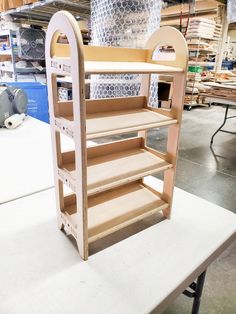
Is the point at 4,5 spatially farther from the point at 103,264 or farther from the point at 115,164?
the point at 103,264

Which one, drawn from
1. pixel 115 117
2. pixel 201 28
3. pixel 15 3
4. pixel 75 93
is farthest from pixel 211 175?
pixel 201 28

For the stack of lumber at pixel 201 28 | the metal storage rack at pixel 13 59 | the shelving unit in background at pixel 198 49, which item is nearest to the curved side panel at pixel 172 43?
the metal storage rack at pixel 13 59

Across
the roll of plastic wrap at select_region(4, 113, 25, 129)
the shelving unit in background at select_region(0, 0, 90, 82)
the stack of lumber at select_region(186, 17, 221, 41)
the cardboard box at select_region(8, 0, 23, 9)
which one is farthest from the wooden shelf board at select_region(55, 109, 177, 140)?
the stack of lumber at select_region(186, 17, 221, 41)

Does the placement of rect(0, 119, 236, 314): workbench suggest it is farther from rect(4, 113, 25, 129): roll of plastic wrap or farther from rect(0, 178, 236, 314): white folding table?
rect(4, 113, 25, 129): roll of plastic wrap

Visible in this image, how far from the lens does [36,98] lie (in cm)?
317

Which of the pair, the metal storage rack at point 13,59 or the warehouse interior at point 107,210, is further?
the metal storage rack at point 13,59

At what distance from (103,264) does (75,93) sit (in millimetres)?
637

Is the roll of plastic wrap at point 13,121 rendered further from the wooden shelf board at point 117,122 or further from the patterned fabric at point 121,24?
the wooden shelf board at point 117,122

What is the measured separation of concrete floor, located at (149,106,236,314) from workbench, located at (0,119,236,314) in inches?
17.7

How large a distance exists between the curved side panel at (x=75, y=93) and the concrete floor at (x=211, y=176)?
41.6 inches

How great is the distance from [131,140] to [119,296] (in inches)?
28.9

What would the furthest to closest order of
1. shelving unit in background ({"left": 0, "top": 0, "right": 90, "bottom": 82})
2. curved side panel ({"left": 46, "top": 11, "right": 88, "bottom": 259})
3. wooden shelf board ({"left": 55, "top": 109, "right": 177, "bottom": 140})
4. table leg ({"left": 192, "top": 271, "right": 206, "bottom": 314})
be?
shelving unit in background ({"left": 0, "top": 0, "right": 90, "bottom": 82}) → table leg ({"left": 192, "top": 271, "right": 206, "bottom": 314}) → wooden shelf board ({"left": 55, "top": 109, "right": 177, "bottom": 140}) → curved side panel ({"left": 46, "top": 11, "right": 88, "bottom": 259})

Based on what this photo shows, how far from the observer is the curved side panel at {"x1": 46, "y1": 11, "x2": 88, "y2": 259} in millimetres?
694

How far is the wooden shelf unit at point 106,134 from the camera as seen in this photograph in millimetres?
781
